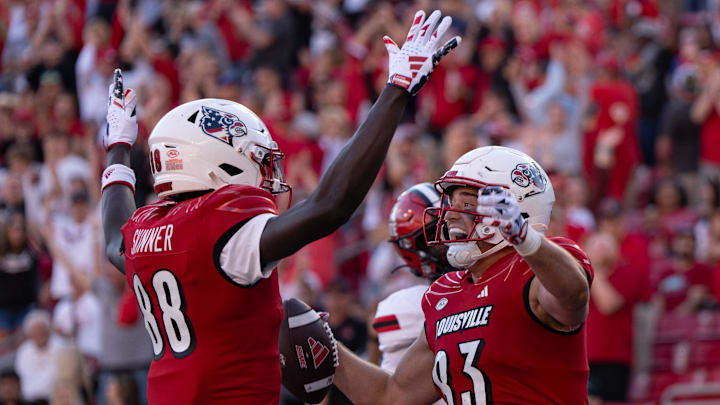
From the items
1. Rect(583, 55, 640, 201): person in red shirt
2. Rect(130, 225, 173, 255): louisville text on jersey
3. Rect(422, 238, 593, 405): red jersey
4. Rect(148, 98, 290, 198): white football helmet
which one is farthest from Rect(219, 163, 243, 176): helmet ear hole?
Rect(583, 55, 640, 201): person in red shirt

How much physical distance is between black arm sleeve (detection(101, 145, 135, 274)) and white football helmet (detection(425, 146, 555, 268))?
1.38 meters

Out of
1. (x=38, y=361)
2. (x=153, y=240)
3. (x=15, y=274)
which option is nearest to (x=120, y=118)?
(x=153, y=240)

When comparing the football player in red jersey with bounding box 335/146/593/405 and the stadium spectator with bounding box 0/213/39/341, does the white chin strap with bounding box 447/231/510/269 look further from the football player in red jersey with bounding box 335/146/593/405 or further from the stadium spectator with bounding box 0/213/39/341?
the stadium spectator with bounding box 0/213/39/341

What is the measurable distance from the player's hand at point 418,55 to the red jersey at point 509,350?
0.80 meters

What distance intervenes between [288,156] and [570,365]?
25.1 ft

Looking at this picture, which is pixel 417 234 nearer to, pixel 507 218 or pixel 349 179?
pixel 349 179

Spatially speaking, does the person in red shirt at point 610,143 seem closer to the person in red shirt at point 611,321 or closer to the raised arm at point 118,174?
the person in red shirt at point 611,321

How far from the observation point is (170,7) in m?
15.5

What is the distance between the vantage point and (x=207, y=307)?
4.16 metres

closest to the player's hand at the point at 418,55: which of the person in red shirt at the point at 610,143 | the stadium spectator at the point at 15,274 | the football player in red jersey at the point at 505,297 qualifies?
the football player in red jersey at the point at 505,297

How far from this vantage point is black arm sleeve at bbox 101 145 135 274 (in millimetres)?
4887

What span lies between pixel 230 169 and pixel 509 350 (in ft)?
4.03

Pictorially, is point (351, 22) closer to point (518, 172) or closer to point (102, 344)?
point (102, 344)

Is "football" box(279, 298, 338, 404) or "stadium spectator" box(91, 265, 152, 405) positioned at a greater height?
"football" box(279, 298, 338, 404)
